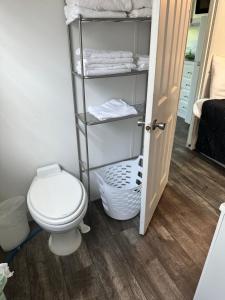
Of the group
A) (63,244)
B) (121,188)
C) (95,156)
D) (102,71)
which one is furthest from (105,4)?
(63,244)

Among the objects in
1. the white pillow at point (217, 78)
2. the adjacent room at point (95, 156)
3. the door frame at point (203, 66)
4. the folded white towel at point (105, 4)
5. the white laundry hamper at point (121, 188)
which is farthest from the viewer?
the white pillow at point (217, 78)

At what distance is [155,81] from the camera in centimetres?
116

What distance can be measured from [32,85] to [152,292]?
1.50m

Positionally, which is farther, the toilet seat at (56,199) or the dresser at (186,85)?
the dresser at (186,85)

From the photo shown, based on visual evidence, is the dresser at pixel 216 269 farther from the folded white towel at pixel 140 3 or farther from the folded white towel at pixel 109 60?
the folded white towel at pixel 140 3

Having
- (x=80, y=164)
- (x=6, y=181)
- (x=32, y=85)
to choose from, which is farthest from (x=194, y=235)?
(x=32, y=85)

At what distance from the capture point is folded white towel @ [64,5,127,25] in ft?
3.85

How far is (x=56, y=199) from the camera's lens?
139 cm

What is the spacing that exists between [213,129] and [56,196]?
1899 mm

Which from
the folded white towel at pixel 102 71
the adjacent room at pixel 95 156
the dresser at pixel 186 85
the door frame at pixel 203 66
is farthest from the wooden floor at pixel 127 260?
the dresser at pixel 186 85

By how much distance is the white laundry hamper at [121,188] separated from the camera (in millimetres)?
1660

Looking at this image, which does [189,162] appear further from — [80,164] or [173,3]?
[173,3]

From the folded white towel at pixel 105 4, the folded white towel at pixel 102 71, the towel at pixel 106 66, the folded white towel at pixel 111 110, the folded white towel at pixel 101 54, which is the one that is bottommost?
the folded white towel at pixel 111 110

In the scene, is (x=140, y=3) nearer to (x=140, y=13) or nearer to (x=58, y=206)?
(x=140, y=13)
